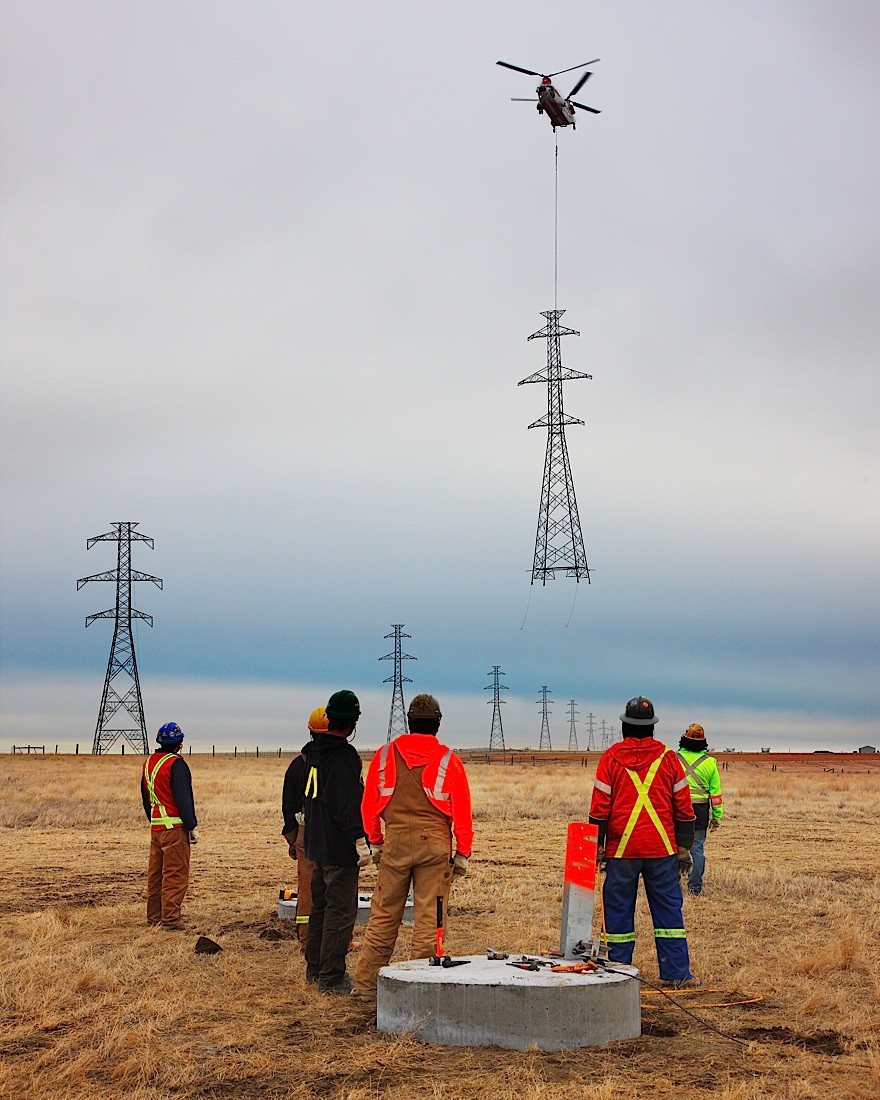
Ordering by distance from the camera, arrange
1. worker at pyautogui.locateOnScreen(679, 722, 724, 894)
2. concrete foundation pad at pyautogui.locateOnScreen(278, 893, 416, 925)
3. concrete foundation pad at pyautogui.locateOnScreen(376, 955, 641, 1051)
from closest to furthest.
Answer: concrete foundation pad at pyautogui.locateOnScreen(376, 955, 641, 1051), concrete foundation pad at pyautogui.locateOnScreen(278, 893, 416, 925), worker at pyautogui.locateOnScreen(679, 722, 724, 894)

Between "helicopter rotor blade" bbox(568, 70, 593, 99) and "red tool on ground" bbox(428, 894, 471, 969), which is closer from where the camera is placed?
"red tool on ground" bbox(428, 894, 471, 969)

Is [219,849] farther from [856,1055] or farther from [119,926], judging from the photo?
[856,1055]

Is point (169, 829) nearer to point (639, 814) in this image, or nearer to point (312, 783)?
point (312, 783)

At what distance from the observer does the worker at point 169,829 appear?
1238 cm

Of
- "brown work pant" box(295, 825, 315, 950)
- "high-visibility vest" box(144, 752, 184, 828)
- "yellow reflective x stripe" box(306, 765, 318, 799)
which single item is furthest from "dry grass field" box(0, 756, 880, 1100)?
"yellow reflective x stripe" box(306, 765, 318, 799)

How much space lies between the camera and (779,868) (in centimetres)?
1752

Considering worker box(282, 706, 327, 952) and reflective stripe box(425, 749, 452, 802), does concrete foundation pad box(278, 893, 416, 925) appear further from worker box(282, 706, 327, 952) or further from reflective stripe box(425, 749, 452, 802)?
reflective stripe box(425, 749, 452, 802)

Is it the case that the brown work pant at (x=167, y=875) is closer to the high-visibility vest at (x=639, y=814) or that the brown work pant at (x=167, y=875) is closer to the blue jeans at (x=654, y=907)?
the blue jeans at (x=654, y=907)

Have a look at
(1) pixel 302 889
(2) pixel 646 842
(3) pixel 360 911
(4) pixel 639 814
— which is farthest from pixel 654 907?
(3) pixel 360 911

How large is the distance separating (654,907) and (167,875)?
567cm

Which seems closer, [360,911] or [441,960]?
[441,960]

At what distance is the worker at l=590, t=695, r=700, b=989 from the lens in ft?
30.4

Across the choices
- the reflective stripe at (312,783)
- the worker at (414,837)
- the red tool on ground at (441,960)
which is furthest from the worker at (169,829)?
the red tool on ground at (441,960)

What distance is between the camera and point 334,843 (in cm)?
946
